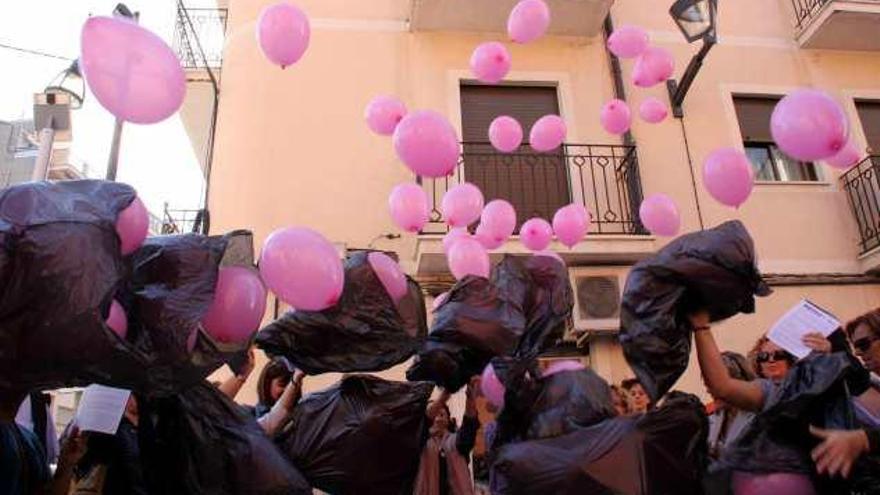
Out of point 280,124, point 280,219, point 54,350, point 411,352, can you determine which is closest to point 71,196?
point 54,350

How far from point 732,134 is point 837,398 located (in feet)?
19.1

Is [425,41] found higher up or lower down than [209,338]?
higher up

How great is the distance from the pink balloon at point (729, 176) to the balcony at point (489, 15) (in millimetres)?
3660

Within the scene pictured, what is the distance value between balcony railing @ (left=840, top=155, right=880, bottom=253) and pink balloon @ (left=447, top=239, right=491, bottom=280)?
4.79m

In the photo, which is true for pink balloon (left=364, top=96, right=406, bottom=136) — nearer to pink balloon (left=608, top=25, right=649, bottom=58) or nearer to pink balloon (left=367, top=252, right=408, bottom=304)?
pink balloon (left=608, top=25, right=649, bottom=58)

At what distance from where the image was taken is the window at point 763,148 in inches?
282

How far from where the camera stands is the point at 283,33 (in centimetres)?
407

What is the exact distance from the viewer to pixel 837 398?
190 centimetres

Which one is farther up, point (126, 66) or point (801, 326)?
point (126, 66)

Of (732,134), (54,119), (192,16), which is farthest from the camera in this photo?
(192,16)

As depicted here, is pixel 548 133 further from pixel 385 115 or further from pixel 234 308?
pixel 234 308

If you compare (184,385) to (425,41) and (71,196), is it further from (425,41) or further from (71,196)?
(425,41)

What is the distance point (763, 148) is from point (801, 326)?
19.0ft

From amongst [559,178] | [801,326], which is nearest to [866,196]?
[559,178]
